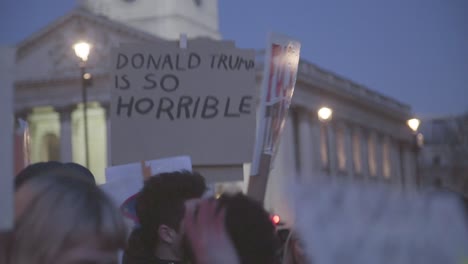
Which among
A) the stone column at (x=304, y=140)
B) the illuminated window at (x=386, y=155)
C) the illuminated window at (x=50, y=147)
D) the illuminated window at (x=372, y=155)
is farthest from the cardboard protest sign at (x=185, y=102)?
the illuminated window at (x=386, y=155)

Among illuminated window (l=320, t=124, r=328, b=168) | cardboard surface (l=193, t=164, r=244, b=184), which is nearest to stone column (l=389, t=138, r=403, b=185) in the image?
illuminated window (l=320, t=124, r=328, b=168)

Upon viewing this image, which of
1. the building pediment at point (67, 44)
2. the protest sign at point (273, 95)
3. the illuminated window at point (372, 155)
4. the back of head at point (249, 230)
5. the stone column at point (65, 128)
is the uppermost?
the building pediment at point (67, 44)

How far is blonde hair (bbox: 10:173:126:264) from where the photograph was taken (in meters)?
2.00

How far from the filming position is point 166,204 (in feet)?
14.4

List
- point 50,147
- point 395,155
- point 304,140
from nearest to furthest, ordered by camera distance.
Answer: point 304,140 < point 50,147 < point 395,155

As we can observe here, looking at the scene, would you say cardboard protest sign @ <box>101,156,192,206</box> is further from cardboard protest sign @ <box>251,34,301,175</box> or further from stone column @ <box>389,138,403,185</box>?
stone column @ <box>389,138,403,185</box>

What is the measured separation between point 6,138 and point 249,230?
866 millimetres

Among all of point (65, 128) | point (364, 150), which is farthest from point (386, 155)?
point (65, 128)

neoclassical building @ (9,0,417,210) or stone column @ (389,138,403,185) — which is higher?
neoclassical building @ (9,0,417,210)

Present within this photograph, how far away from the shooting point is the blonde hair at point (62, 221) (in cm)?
200

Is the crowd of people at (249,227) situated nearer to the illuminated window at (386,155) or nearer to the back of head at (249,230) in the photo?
the back of head at (249,230)

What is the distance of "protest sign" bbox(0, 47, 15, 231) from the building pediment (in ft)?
159

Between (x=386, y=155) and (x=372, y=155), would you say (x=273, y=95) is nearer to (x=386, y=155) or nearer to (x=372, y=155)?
(x=372, y=155)

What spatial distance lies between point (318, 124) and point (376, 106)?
395 inches
